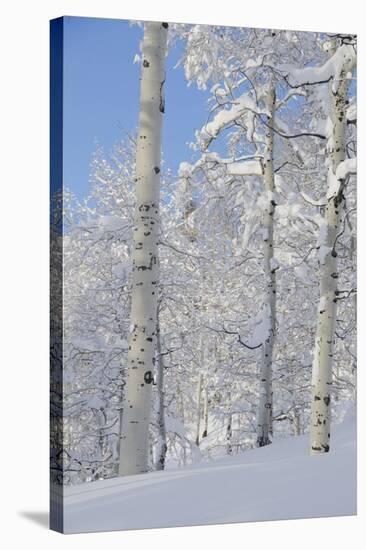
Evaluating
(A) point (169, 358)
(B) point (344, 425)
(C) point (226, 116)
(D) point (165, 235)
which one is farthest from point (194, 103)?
(B) point (344, 425)

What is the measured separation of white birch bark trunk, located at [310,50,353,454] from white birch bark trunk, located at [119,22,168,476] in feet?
5.03

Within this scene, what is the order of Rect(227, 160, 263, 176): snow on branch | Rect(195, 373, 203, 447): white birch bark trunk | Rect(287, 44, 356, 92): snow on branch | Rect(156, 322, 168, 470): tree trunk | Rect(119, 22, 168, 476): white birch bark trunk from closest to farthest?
1. Rect(119, 22, 168, 476): white birch bark trunk
2. Rect(156, 322, 168, 470): tree trunk
3. Rect(195, 373, 203, 447): white birch bark trunk
4. Rect(227, 160, 263, 176): snow on branch
5. Rect(287, 44, 356, 92): snow on branch

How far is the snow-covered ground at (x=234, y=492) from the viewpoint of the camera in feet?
31.5

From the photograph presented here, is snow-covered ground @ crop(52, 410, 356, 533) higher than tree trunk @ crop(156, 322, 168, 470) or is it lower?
lower

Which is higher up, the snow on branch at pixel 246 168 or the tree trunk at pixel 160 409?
the snow on branch at pixel 246 168

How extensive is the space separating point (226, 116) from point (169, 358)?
80.2 inches

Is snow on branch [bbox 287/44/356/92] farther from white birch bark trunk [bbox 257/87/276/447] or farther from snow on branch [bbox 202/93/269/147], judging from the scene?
snow on branch [bbox 202/93/269/147]

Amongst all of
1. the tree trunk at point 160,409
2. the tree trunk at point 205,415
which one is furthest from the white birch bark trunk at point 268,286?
the tree trunk at point 160,409

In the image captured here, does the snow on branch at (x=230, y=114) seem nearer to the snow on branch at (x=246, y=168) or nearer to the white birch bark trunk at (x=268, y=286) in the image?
the white birch bark trunk at (x=268, y=286)

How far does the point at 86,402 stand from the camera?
32.3 feet

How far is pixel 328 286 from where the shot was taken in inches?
420

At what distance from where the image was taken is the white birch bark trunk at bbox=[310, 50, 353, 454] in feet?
35.0

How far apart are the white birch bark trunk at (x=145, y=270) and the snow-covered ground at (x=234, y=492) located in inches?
13.1

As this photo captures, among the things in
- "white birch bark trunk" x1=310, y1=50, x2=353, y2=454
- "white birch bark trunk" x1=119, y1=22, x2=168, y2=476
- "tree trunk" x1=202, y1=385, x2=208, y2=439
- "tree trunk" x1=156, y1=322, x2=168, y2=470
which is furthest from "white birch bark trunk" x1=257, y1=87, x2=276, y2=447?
"white birch bark trunk" x1=119, y1=22, x2=168, y2=476
